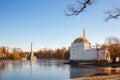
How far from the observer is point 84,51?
3164 inches

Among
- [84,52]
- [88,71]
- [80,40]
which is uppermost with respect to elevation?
[80,40]

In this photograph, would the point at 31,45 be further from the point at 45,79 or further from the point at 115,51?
the point at 45,79

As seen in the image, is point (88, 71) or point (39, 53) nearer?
point (88, 71)

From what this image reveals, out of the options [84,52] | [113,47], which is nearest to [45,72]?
[113,47]

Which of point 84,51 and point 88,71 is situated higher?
point 84,51

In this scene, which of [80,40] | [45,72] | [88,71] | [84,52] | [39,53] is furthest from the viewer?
[39,53]

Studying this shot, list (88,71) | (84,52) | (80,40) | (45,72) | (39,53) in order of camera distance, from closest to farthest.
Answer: (45,72) → (88,71) → (84,52) → (80,40) → (39,53)

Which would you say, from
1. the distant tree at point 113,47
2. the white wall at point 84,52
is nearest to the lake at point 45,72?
the distant tree at point 113,47

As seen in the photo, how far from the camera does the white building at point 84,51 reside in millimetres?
76438

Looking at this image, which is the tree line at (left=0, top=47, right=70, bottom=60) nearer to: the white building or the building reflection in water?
the white building

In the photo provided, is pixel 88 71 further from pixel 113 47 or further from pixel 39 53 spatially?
pixel 39 53

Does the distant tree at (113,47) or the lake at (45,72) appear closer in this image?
the lake at (45,72)

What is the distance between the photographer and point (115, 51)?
219 ft

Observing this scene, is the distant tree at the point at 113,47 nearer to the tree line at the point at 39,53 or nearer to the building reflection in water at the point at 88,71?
the building reflection in water at the point at 88,71
